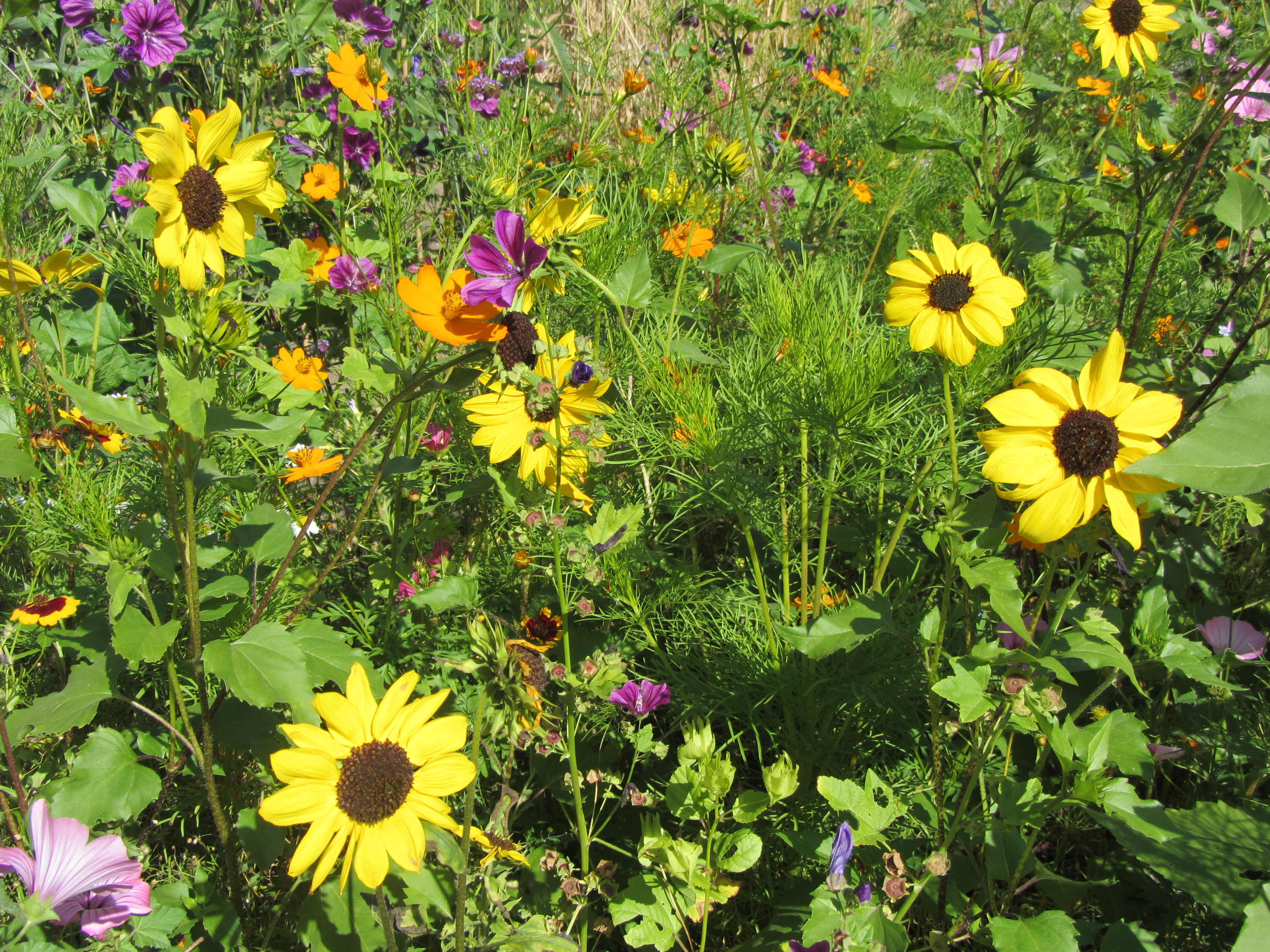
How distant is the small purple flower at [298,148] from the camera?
2.08 meters

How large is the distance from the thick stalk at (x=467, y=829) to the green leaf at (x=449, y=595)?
27 cm

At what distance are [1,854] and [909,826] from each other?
1.22 meters

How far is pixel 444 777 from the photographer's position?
0.84 m

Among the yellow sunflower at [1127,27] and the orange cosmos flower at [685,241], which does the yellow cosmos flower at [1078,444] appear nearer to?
the yellow sunflower at [1127,27]

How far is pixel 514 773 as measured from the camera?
4.96 ft

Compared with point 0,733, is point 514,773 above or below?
below

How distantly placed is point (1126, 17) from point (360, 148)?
1935 millimetres

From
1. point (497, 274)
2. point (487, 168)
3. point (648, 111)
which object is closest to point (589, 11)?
point (648, 111)

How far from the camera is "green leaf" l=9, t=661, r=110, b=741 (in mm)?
958

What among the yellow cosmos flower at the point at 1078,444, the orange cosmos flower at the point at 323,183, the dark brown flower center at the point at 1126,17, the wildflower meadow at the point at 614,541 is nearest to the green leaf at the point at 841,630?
the wildflower meadow at the point at 614,541

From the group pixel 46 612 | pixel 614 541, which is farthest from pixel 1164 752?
pixel 46 612

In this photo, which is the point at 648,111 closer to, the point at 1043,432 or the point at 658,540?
the point at 658,540

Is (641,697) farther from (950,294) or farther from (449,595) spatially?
(950,294)

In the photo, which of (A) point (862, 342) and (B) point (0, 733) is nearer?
(B) point (0, 733)
